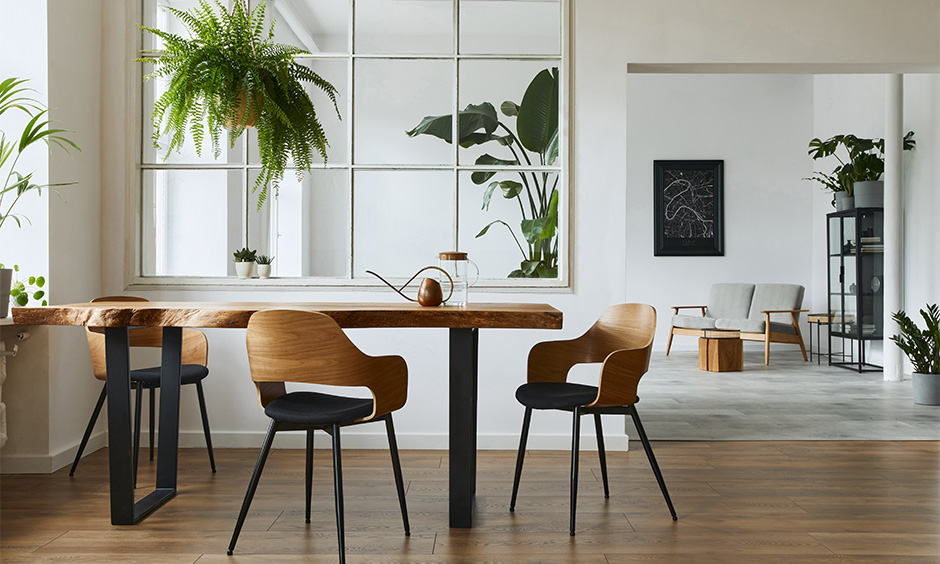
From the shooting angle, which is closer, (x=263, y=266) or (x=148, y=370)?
(x=148, y=370)

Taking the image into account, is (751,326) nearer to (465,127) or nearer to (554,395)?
(465,127)

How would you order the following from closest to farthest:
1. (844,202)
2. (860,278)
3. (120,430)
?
(120,430)
(860,278)
(844,202)

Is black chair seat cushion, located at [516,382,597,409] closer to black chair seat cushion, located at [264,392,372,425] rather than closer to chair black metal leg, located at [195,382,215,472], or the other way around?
black chair seat cushion, located at [264,392,372,425]

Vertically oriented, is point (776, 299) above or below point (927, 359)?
above

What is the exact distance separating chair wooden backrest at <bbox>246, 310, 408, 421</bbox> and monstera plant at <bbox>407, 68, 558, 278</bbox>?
1807 mm

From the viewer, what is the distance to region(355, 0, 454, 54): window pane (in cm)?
398

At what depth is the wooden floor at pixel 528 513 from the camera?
2361 mm

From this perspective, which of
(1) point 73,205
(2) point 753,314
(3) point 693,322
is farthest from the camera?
(2) point 753,314

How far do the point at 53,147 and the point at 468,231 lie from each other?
6.82 ft

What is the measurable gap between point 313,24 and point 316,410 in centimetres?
246

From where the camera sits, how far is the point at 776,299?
26.4 ft

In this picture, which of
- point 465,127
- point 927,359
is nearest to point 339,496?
point 465,127

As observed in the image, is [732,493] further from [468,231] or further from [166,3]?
[166,3]

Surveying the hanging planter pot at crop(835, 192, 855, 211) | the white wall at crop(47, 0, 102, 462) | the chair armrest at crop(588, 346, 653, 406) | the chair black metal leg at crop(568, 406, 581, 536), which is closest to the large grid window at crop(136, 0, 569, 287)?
the white wall at crop(47, 0, 102, 462)
